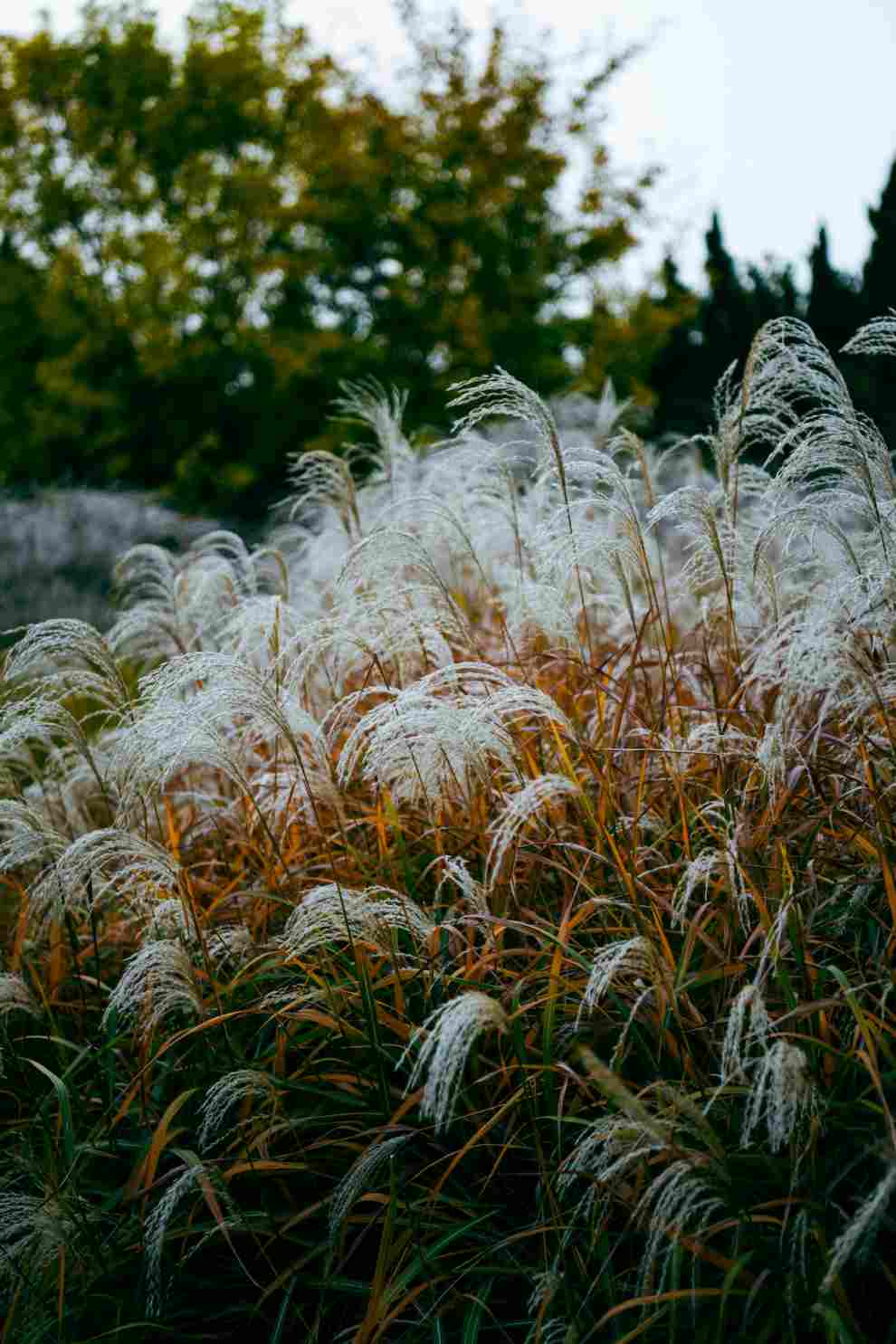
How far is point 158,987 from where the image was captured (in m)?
2.52

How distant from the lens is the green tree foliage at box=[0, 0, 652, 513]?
12539 millimetres

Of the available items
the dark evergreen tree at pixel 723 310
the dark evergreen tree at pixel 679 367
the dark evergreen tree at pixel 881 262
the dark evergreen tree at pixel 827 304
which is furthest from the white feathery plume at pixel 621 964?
the dark evergreen tree at pixel 679 367

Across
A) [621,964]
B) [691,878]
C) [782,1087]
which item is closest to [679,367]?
[691,878]

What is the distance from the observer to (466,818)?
3.15 m

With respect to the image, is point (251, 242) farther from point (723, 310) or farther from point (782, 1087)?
point (782, 1087)

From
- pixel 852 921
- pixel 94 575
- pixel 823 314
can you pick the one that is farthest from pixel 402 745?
pixel 94 575

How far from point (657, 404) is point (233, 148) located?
7.09m

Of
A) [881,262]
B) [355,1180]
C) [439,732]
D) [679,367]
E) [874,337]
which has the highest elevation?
[881,262]

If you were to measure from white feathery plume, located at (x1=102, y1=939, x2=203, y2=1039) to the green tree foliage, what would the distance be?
10.2 metres

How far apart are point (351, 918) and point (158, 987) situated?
0.54 metres

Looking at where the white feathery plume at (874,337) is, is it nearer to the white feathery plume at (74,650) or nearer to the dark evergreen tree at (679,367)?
the white feathery plume at (74,650)

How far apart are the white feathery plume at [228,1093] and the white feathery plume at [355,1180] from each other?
0.26 metres

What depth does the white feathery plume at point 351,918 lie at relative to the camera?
232cm

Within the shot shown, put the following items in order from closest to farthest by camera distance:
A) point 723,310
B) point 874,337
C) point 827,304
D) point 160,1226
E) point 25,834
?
point 160,1226 < point 25,834 < point 874,337 < point 827,304 < point 723,310
